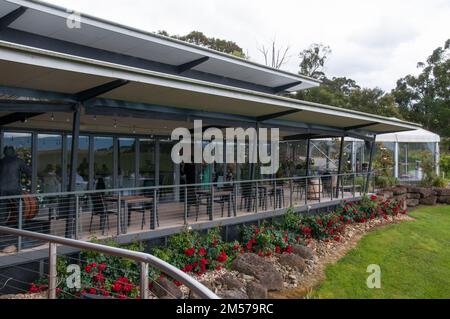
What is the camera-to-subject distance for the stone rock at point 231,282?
8703mm

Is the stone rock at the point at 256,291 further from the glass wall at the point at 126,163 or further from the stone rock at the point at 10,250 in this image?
the glass wall at the point at 126,163

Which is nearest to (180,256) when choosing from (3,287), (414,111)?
(3,287)

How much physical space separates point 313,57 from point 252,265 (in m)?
41.2

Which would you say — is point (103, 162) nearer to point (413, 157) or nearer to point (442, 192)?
point (442, 192)

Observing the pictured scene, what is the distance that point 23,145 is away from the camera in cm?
1197

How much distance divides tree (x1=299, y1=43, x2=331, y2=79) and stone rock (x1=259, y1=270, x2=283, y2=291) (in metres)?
40.6

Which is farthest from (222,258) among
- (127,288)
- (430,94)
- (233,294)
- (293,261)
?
(430,94)

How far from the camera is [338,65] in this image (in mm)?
54062

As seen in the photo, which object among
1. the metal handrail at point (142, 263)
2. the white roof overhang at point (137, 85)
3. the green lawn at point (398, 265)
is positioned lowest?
the green lawn at point (398, 265)

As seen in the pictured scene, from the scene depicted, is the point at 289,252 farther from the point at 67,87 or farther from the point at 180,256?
the point at 67,87

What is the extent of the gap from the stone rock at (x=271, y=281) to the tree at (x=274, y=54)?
3648cm

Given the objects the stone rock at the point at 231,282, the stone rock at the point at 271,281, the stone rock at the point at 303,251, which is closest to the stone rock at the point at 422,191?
the stone rock at the point at 303,251

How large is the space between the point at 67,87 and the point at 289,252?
22.1ft

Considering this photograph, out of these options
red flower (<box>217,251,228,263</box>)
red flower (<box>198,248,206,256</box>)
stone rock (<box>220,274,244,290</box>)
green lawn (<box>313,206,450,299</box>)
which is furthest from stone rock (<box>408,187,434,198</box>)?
red flower (<box>198,248,206,256</box>)
